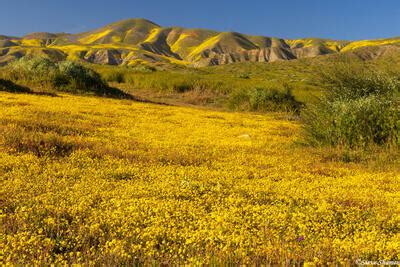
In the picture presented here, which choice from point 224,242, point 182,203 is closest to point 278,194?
point 182,203

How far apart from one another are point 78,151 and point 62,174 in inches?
85.4

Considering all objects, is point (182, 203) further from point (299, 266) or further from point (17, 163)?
point (17, 163)

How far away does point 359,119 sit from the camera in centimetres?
1429

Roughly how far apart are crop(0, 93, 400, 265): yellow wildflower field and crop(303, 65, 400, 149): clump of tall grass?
132 cm

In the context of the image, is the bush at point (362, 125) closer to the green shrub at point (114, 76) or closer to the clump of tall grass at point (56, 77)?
the clump of tall grass at point (56, 77)

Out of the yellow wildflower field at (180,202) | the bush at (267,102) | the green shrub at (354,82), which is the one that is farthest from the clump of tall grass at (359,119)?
the bush at (267,102)

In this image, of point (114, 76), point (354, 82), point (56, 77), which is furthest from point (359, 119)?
point (114, 76)

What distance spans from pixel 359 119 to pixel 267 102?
58.2ft

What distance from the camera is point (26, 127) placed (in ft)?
42.2

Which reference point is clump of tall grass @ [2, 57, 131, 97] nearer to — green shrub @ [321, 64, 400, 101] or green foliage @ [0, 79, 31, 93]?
green foliage @ [0, 79, 31, 93]

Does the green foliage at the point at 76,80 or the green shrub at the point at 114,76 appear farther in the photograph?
the green shrub at the point at 114,76

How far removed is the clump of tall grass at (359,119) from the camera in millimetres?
14039

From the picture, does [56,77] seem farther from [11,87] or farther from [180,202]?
[180,202]

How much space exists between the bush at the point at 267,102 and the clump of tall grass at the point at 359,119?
15.1 m
